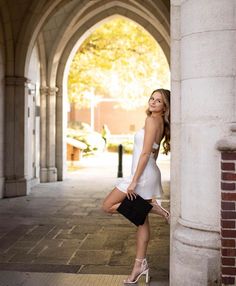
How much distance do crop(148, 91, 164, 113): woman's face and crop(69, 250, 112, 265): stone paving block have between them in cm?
196

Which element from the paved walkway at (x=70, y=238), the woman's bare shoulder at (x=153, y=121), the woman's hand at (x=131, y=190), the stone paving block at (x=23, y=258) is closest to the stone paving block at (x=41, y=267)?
the paved walkway at (x=70, y=238)

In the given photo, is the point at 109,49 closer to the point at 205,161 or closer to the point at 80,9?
the point at 80,9

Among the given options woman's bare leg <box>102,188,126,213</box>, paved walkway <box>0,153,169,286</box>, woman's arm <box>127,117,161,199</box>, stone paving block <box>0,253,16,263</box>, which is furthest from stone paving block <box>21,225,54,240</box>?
woman's arm <box>127,117,161,199</box>

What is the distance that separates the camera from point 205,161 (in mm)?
3945

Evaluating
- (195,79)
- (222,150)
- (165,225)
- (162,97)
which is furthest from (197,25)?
(165,225)

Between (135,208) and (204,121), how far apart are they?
1.00m

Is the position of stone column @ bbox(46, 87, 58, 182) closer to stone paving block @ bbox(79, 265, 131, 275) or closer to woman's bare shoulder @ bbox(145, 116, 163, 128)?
stone paving block @ bbox(79, 265, 131, 275)

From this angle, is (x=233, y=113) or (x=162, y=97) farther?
(x=162, y=97)

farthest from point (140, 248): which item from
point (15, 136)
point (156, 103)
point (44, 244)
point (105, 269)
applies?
point (15, 136)

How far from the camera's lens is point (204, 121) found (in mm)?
3926

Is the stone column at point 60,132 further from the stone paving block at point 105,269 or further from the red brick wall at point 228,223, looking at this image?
the red brick wall at point 228,223

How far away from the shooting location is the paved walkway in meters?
5.23

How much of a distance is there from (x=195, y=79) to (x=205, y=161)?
676 mm

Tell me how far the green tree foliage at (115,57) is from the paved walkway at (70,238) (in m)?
10.5
